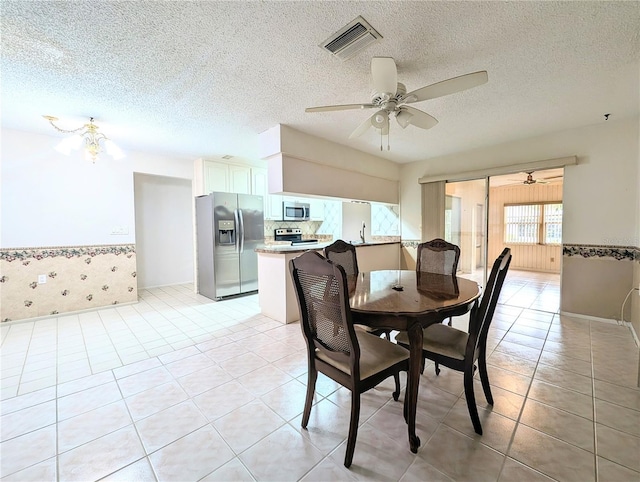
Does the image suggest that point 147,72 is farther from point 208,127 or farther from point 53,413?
point 53,413

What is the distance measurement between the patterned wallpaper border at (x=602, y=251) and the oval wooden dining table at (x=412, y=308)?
8.02ft

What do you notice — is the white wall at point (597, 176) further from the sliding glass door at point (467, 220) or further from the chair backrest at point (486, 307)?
the chair backrest at point (486, 307)

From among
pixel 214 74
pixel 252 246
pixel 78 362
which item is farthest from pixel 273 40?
pixel 252 246

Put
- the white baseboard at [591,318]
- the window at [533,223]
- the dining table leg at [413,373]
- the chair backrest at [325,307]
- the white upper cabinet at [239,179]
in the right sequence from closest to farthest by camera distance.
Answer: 1. the chair backrest at [325,307]
2. the dining table leg at [413,373]
3. the white baseboard at [591,318]
4. the white upper cabinet at [239,179]
5. the window at [533,223]

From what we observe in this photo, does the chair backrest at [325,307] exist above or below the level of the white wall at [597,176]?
below

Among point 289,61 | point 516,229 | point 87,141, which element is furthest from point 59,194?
point 516,229

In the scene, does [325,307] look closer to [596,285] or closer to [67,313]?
[596,285]

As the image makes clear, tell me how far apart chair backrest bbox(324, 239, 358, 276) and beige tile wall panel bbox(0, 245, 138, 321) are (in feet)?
11.3

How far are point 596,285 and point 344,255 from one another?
10.4 feet

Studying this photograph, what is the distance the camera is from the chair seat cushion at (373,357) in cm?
143

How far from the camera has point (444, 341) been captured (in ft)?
5.66

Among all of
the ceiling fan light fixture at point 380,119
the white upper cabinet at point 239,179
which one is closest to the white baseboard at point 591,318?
the ceiling fan light fixture at point 380,119

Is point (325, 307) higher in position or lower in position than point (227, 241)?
lower

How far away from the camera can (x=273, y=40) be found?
1737 mm
